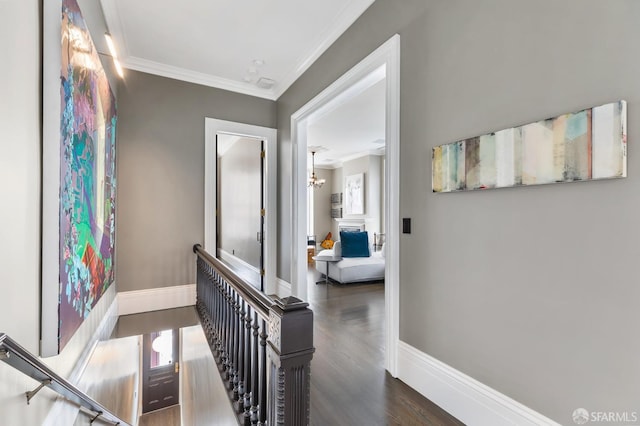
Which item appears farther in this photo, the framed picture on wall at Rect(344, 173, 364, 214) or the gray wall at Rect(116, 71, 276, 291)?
the framed picture on wall at Rect(344, 173, 364, 214)

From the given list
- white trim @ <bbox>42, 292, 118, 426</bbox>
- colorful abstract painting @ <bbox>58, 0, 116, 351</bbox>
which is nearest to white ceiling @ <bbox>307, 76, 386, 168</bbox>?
colorful abstract painting @ <bbox>58, 0, 116, 351</bbox>

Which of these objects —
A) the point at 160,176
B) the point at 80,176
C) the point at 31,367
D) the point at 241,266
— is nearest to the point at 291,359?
the point at 31,367

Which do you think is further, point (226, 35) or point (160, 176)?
point (160, 176)

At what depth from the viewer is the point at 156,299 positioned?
3652 millimetres

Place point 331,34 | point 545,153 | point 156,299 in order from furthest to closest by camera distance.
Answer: point 156,299 → point 331,34 → point 545,153

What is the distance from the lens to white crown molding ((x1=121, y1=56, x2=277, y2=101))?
3521 mm

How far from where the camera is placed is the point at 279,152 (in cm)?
433

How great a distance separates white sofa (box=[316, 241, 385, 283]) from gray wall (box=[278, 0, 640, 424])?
9.89 feet

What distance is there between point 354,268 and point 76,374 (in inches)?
158

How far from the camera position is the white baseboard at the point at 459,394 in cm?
146

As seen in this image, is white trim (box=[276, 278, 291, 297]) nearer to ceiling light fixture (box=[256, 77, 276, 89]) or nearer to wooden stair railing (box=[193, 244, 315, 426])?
wooden stair railing (box=[193, 244, 315, 426])

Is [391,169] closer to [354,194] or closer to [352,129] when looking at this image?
[352,129]

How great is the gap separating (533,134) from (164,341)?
429 centimetres

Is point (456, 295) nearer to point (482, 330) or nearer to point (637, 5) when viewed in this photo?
point (482, 330)
